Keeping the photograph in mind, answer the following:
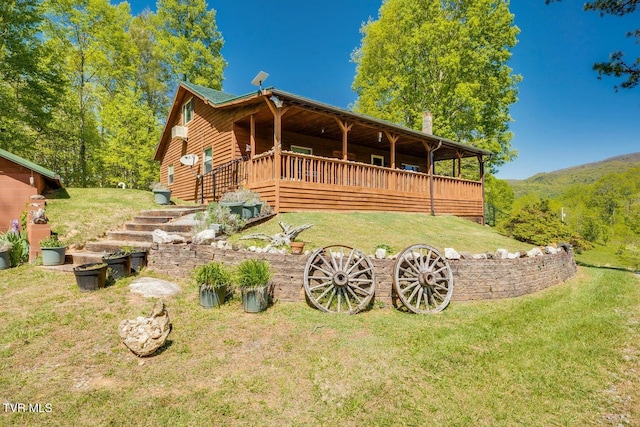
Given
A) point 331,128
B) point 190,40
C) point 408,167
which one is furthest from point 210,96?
point 190,40

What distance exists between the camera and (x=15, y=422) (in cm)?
239

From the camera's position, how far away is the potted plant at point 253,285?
4480 mm

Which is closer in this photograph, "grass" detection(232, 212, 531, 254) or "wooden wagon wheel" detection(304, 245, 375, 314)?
"wooden wagon wheel" detection(304, 245, 375, 314)

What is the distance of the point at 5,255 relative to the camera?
6.21 meters

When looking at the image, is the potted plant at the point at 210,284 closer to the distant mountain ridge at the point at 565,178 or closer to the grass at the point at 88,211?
the grass at the point at 88,211

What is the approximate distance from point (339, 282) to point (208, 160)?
1096 centimetres

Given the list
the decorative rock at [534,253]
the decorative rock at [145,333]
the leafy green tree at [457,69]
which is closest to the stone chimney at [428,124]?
the leafy green tree at [457,69]

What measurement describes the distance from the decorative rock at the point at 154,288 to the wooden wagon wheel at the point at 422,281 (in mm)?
3786

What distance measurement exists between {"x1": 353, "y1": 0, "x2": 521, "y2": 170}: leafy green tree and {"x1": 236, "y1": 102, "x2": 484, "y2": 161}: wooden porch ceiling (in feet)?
16.3

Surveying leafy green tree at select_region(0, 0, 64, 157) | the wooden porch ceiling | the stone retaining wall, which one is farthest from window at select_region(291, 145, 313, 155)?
leafy green tree at select_region(0, 0, 64, 157)

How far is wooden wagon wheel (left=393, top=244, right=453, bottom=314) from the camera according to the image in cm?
500

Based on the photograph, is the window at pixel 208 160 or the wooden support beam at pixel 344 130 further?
the window at pixel 208 160

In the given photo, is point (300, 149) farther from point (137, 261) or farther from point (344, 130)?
point (137, 261)

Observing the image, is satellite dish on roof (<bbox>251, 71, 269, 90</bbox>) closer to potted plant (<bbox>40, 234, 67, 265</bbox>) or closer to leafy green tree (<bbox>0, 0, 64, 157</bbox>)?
potted plant (<bbox>40, 234, 67, 265</bbox>)
